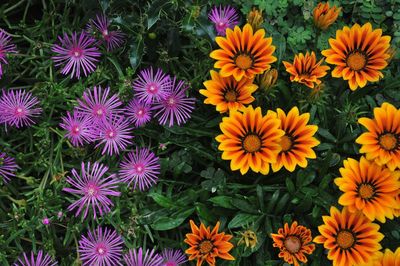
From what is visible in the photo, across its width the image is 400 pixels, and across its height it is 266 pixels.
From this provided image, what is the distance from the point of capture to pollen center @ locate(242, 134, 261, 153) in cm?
143

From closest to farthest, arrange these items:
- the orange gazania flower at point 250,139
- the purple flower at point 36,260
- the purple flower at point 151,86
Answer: the orange gazania flower at point 250,139 < the purple flower at point 36,260 < the purple flower at point 151,86

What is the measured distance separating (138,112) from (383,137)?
0.75 metres

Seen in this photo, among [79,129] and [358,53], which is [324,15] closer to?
[358,53]

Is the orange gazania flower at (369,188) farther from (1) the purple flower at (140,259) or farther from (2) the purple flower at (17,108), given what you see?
(2) the purple flower at (17,108)

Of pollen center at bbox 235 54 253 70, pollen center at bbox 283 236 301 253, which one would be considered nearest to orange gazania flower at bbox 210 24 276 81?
pollen center at bbox 235 54 253 70

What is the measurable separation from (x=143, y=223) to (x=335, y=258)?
1.92 ft

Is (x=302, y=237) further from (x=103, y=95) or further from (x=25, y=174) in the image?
(x=25, y=174)

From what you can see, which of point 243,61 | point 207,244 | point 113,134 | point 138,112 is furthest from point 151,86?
point 207,244

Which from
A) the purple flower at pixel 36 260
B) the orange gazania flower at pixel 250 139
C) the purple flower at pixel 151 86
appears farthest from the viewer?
the purple flower at pixel 151 86

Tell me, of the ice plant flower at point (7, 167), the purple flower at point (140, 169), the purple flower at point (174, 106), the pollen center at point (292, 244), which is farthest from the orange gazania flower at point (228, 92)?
the ice plant flower at point (7, 167)

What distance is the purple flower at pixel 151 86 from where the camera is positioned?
1631 millimetres

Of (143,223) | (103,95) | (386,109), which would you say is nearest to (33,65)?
(103,95)

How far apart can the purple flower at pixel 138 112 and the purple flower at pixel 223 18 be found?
35 centimetres

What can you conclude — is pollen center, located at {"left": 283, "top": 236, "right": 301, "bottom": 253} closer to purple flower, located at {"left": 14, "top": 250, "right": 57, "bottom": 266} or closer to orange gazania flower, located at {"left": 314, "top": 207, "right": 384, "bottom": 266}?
orange gazania flower, located at {"left": 314, "top": 207, "right": 384, "bottom": 266}
